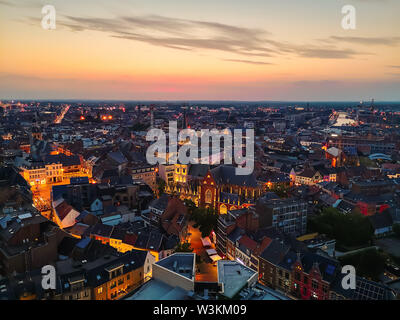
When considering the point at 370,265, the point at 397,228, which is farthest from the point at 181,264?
the point at 397,228

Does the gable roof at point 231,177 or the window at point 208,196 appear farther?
the gable roof at point 231,177

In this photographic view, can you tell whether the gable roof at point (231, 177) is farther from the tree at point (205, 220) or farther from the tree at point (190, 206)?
the tree at point (205, 220)

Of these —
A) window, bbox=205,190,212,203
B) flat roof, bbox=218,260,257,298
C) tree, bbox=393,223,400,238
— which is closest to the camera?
flat roof, bbox=218,260,257,298

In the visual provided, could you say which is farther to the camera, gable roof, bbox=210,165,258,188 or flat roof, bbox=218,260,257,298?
gable roof, bbox=210,165,258,188

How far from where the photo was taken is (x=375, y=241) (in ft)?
119

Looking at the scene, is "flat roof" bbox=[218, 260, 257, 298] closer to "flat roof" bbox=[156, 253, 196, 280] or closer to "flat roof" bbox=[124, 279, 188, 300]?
"flat roof" bbox=[156, 253, 196, 280]

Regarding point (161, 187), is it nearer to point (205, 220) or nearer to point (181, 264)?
point (205, 220)

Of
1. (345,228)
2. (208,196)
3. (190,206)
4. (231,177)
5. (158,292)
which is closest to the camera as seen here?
(158,292)

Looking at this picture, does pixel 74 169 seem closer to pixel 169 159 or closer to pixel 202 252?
pixel 169 159

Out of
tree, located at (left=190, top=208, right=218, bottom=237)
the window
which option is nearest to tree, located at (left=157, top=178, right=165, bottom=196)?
the window

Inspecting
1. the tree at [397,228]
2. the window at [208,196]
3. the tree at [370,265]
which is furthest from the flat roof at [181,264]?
the tree at [397,228]

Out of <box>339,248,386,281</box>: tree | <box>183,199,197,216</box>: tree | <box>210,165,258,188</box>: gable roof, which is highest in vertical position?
<box>210,165,258,188</box>: gable roof

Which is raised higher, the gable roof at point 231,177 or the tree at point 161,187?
the gable roof at point 231,177

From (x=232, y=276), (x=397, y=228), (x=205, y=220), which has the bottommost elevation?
(x=397, y=228)
